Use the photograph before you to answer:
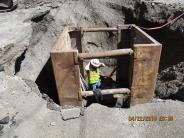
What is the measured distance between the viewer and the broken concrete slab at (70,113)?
15.3 feet

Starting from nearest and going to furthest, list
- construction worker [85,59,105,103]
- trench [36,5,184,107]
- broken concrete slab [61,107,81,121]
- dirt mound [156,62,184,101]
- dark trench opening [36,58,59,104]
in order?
broken concrete slab [61,107,81,121] < dirt mound [156,62,184,101] < construction worker [85,59,105,103] < trench [36,5,184,107] < dark trench opening [36,58,59,104]

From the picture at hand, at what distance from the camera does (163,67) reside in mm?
6598

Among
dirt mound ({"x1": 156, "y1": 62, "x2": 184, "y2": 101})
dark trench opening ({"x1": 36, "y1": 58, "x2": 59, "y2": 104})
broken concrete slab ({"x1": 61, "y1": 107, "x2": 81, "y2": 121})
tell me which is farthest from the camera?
dark trench opening ({"x1": 36, "y1": 58, "x2": 59, "y2": 104})

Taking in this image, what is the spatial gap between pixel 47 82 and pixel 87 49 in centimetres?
157

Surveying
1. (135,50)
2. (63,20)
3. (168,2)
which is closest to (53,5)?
(63,20)

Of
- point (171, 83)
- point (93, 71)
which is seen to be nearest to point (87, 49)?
point (93, 71)

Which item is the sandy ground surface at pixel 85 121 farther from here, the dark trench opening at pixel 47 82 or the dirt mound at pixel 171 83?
the dark trench opening at pixel 47 82

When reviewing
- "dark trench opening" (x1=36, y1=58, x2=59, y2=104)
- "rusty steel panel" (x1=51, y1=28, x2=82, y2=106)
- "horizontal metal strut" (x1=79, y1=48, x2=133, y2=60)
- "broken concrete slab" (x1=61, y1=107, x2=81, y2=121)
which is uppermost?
"horizontal metal strut" (x1=79, y1=48, x2=133, y2=60)

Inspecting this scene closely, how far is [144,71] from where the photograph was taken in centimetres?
475

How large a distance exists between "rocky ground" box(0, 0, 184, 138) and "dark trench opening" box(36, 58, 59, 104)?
16 centimetres

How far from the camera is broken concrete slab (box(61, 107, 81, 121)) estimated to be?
4656mm

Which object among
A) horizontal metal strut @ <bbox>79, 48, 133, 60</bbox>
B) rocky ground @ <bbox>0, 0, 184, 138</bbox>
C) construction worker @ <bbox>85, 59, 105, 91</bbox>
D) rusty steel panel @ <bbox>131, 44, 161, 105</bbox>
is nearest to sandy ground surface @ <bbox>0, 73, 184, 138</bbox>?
rocky ground @ <bbox>0, 0, 184, 138</bbox>
